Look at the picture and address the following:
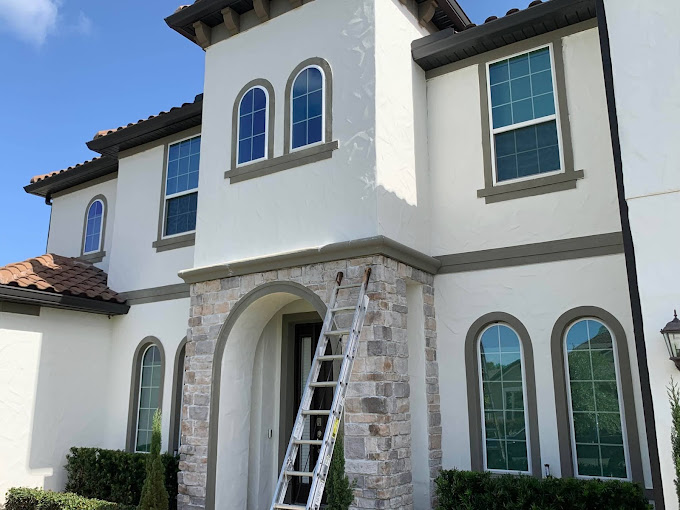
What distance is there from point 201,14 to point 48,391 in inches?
281

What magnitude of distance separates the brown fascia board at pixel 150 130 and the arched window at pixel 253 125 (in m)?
1.78

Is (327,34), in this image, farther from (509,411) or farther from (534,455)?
(534,455)

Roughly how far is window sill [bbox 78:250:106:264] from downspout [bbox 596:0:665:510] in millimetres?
10999

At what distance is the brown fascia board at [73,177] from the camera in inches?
562

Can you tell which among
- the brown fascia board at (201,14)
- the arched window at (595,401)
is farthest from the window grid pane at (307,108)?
the arched window at (595,401)

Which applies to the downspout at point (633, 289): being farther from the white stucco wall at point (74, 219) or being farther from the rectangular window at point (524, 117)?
the white stucco wall at point (74, 219)

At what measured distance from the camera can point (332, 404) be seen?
6812 mm

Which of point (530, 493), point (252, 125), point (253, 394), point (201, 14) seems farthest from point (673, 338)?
point (201, 14)

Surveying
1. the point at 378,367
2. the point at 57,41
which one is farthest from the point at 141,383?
the point at 57,41

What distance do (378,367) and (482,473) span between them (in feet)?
6.42

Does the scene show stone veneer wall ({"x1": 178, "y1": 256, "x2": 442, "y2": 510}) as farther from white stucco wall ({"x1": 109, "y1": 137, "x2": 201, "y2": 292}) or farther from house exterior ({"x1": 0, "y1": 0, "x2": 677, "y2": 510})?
white stucco wall ({"x1": 109, "y1": 137, "x2": 201, "y2": 292})

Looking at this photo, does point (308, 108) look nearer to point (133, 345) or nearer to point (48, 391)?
point (133, 345)

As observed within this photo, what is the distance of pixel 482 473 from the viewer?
8.19 m

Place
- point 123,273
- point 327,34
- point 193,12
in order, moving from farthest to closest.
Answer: point 123,273, point 193,12, point 327,34
